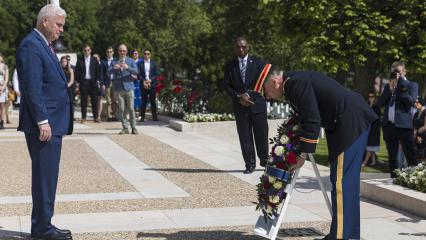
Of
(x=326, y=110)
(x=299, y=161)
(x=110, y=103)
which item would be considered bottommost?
(x=110, y=103)

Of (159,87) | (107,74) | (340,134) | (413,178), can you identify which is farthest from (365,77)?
(340,134)

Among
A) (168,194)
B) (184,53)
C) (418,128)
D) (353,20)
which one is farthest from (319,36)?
(184,53)

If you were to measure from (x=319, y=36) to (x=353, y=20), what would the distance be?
868 mm

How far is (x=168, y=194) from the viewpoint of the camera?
27.1ft

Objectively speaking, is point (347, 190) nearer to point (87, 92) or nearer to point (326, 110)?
point (326, 110)

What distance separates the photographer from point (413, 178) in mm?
7301

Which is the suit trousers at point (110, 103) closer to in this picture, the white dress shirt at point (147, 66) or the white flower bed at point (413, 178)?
the white dress shirt at point (147, 66)

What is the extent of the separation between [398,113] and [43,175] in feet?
17.3

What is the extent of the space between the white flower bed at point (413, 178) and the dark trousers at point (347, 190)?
199cm

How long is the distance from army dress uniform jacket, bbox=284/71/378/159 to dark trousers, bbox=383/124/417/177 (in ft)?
13.4

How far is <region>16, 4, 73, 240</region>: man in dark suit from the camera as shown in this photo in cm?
568

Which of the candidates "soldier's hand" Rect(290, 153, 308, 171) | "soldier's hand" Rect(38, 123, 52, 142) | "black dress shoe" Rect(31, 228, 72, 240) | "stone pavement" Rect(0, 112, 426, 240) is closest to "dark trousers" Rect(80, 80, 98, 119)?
"stone pavement" Rect(0, 112, 426, 240)

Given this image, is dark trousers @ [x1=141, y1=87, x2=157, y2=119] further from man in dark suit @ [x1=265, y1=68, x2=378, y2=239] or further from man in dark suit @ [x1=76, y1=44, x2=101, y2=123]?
man in dark suit @ [x1=265, y1=68, x2=378, y2=239]

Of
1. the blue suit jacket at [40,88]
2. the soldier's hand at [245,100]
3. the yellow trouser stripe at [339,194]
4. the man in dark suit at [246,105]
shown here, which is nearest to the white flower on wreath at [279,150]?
the yellow trouser stripe at [339,194]
